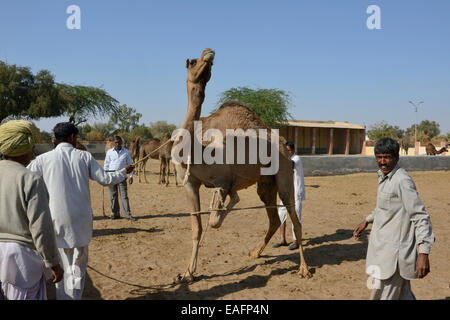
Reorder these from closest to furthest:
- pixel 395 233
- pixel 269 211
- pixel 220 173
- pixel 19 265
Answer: pixel 19 265, pixel 395 233, pixel 220 173, pixel 269 211

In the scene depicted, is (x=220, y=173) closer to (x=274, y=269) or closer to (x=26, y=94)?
(x=274, y=269)

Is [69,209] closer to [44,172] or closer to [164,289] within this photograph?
[44,172]

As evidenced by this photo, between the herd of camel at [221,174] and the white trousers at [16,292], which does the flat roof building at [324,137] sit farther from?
the white trousers at [16,292]

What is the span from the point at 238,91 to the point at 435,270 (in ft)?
81.2

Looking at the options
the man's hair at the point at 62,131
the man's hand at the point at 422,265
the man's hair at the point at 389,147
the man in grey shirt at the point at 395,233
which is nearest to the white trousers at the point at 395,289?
the man in grey shirt at the point at 395,233

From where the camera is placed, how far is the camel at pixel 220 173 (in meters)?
4.52

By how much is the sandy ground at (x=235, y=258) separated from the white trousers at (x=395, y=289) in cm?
146

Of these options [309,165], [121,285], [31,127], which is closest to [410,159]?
[309,165]

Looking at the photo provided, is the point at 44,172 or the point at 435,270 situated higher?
the point at 44,172

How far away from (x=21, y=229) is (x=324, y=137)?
150ft

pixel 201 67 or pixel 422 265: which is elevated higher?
pixel 201 67

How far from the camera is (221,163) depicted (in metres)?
4.76

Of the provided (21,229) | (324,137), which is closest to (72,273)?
(21,229)

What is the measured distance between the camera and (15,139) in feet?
8.70
